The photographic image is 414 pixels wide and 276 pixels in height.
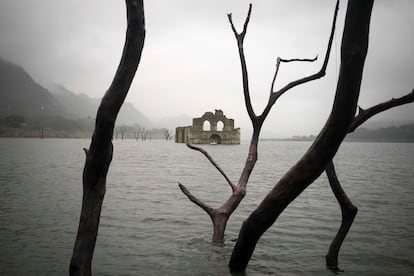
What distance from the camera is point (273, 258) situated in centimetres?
573

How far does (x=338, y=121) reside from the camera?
2240 millimetres

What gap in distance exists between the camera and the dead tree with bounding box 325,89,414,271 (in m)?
3.10

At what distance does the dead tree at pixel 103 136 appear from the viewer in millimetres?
2572

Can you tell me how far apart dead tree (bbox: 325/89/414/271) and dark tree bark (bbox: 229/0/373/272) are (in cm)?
110

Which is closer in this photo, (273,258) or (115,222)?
(273,258)

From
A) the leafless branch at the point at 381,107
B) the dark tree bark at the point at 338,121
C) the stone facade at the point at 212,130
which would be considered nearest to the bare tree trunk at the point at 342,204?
the leafless branch at the point at 381,107

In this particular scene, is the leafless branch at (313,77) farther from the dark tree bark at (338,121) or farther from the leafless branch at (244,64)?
the dark tree bark at (338,121)

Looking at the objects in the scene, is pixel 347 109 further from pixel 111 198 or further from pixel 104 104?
pixel 111 198

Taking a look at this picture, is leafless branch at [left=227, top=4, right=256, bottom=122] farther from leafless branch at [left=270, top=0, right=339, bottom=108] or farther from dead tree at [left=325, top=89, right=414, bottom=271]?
dead tree at [left=325, top=89, right=414, bottom=271]

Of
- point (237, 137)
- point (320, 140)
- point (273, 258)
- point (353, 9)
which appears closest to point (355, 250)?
point (273, 258)

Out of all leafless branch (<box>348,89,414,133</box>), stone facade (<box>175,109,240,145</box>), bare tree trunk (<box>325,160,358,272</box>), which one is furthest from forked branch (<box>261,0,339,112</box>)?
stone facade (<box>175,109,240,145</box>)

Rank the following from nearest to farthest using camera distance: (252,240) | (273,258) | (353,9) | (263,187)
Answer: (353,9) < (252,240) < (273,258) < (263,187)

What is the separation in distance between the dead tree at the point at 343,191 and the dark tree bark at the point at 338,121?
3.62 feet

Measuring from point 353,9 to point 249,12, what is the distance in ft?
8.66
